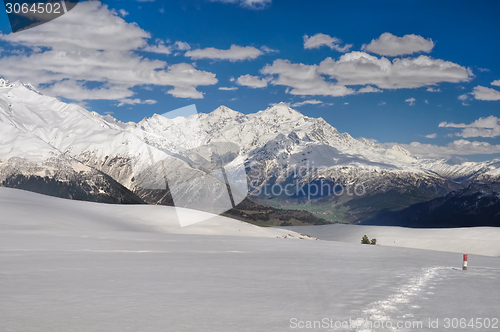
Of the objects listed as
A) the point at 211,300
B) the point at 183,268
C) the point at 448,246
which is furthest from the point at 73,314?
the point at 448,246

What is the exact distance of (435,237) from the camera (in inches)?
4931

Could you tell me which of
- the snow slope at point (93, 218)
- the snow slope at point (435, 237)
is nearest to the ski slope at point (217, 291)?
the snow slope at point (93, 218)

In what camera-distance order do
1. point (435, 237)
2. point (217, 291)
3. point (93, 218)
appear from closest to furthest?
point (217, 291) → point (93, 218) → point (435, 237)

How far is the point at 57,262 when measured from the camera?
89.8 ft

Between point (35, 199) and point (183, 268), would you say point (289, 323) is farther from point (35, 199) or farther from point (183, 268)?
point (35, 199)

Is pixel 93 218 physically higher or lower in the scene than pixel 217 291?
higher

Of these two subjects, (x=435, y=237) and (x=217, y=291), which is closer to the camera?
(x=217, y=291)

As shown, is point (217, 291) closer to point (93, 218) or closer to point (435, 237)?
point (93, 218)

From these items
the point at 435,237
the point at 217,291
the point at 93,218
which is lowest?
the point at 435,237

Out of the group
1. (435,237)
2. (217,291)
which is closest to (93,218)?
(217,291)

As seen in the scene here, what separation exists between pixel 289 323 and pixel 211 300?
170 inches

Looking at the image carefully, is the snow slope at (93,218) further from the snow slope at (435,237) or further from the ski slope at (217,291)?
the snow slope at (435,237)

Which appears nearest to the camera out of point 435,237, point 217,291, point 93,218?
point 217,291

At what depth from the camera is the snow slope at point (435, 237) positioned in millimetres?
99500
